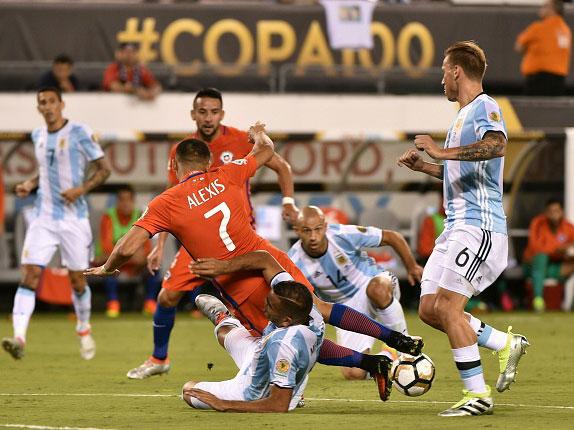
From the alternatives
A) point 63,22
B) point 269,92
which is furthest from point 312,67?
point 63,22

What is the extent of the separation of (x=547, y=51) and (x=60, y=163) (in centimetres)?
820

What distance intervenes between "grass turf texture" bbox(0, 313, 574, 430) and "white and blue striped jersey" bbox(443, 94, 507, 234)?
1.08m

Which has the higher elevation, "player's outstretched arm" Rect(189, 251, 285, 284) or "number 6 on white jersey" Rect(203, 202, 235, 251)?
"number 6 on white jersey" Rect(203, 202, 235, 251)

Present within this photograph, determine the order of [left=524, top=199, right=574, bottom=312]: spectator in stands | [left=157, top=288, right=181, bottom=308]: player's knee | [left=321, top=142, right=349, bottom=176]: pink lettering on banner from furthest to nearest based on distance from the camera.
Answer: [left=321, top=142, right=349, bottom=176]: pink lettering on banner < [left=524, top=199, right=574, bottom=312]: spectator in stands < [left=157, top=288, right=181, bottom=308]: player's knee

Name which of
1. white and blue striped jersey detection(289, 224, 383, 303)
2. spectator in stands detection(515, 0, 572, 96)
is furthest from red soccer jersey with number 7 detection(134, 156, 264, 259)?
spectator in stands detection(515, 0, 572, 96)

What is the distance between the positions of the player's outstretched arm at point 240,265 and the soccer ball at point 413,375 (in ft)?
2.91

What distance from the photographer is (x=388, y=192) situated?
1812 cm

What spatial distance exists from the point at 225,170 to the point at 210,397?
139cm

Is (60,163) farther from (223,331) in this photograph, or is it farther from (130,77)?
(130,77)

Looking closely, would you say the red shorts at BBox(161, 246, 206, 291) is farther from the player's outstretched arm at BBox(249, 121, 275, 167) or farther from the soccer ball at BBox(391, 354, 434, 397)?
the soccer ball at BBox(391, 354, 434, 397)

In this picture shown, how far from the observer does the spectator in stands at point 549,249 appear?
1759 centimetres

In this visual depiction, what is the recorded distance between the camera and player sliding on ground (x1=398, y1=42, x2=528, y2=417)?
25.5 ft

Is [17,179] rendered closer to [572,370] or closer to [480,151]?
[572,370]

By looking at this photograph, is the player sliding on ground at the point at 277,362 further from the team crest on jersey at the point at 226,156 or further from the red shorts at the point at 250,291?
the team crest on jersey at the point at 226,156
